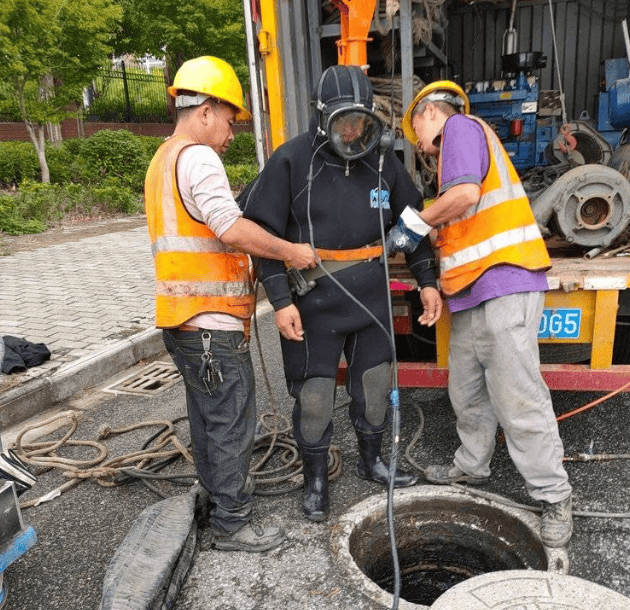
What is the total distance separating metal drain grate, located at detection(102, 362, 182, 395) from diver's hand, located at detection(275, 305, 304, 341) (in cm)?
217

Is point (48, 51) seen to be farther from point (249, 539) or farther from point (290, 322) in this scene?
point (249, 539)

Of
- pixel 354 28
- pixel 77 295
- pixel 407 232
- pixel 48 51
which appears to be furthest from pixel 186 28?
pixel 407 232

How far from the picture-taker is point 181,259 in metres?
2.45

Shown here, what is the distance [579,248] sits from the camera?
3248 millimetres

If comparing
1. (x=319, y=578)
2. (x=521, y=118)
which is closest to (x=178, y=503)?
(x=319, y=578)

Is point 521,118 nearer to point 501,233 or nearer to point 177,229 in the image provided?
point 501,233

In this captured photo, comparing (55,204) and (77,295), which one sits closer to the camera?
(77,295)

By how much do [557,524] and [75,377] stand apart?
10.9 feet

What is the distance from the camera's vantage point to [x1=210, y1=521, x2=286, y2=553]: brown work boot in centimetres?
262

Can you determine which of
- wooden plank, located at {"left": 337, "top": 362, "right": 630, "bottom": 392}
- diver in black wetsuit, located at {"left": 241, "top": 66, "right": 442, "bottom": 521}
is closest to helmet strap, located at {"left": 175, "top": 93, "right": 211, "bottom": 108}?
diver in black wetsuit, located at {"left": 241, "top": 66, "right": 442, "bottom": 521}

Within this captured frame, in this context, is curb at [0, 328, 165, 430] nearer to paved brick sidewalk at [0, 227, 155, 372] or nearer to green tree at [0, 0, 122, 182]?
paved brick sidewalk at [0, 227, 155, 372]

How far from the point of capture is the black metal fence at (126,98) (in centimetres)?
2058

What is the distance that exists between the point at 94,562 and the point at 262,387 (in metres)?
1.93

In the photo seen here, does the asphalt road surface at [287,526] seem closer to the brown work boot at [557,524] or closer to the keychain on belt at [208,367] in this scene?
the brown work boot at [557,524]
